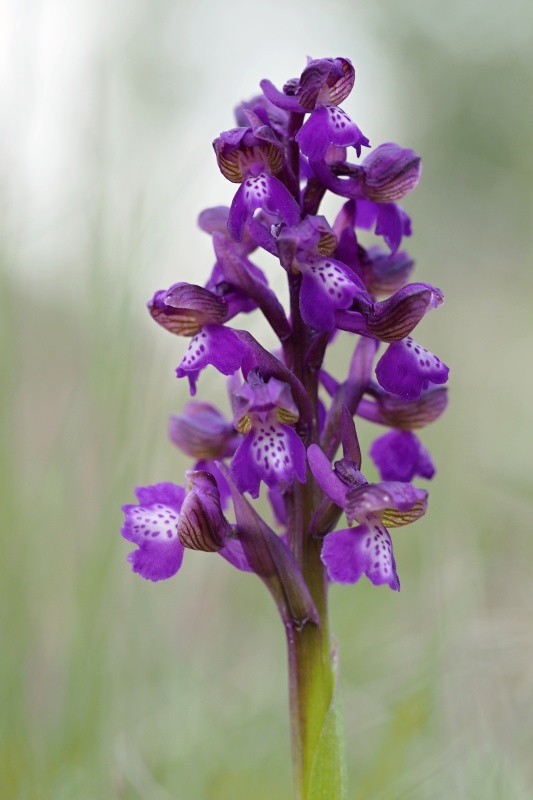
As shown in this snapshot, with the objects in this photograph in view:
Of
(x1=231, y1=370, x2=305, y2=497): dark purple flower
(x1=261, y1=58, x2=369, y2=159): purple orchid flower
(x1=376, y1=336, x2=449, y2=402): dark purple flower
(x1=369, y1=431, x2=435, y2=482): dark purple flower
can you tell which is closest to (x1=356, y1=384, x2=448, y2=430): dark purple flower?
(x1=369, y1=431, x2=435, y2=482): dark purple flower

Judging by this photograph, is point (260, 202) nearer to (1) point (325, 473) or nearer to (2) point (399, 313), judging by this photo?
(2) point (399, 313)

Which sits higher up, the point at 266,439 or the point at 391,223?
the point at 391,223

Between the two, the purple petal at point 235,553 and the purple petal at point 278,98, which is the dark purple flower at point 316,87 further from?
the purple petal at point 235,553

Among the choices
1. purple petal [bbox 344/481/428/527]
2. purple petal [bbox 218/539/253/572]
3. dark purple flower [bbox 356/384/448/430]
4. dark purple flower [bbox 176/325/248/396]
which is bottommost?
purple petal [bbox 218/539/253/572]

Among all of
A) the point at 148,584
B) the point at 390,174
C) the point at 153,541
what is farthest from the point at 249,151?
the point at 148,584

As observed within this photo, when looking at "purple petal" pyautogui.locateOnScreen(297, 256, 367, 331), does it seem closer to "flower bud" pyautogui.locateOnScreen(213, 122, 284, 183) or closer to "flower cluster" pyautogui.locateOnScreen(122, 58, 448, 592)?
"flower cluster" pyautogui.locateOnScreen(122, 58, 448, 592)

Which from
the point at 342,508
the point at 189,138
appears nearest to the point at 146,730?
the point at 342,508
